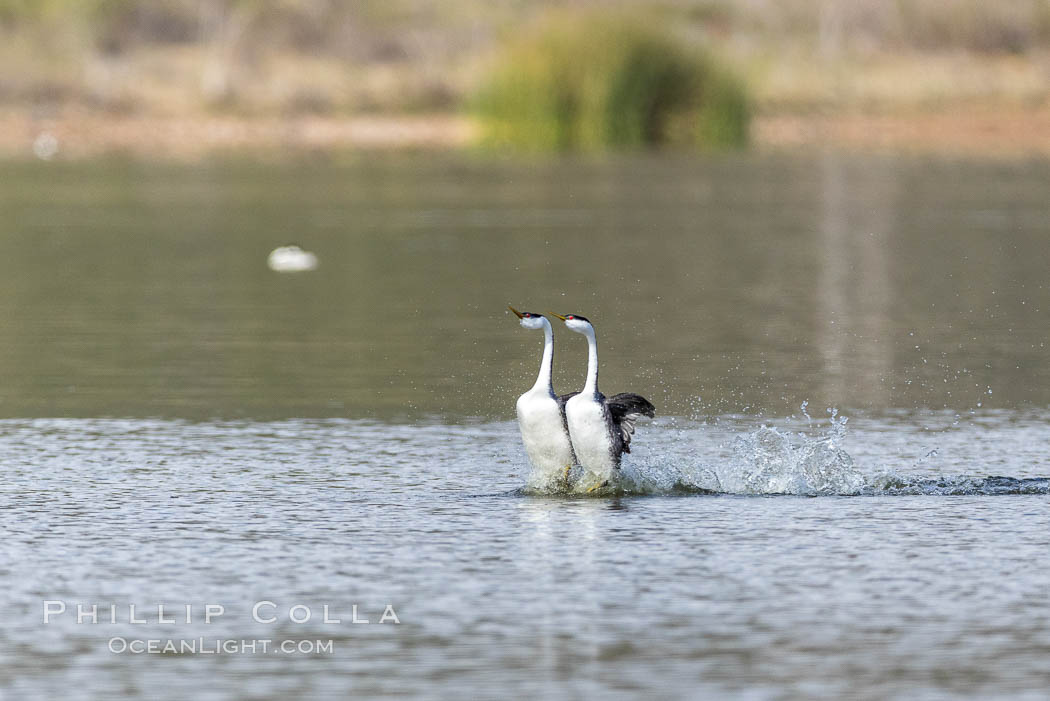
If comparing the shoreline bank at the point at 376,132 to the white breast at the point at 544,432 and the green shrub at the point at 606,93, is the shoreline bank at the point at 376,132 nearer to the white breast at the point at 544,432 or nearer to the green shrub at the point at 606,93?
the green shrub at the point at 606,93

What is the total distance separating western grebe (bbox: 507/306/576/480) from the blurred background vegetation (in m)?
48.9

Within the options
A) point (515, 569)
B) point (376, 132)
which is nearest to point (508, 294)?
point (515, 569)

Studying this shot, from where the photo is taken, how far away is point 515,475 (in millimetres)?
13398

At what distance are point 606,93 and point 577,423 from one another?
1988 inches

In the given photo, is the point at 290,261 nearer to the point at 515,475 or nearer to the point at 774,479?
the point at 515,475

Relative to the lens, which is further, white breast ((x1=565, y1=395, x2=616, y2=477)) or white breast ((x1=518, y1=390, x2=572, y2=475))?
white breast ((x1=518, y1=390, x2=572, y2=475))

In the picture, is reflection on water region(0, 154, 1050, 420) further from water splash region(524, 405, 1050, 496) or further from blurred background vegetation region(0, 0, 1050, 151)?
blurred background vegetation region(0, 0, 1050, 151)

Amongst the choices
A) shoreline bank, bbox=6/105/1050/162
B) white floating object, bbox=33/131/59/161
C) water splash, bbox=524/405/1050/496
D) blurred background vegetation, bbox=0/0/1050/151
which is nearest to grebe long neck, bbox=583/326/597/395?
water splash, bbox=524/405/1050/496

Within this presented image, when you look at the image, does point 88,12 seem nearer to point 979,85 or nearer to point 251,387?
point 979,85

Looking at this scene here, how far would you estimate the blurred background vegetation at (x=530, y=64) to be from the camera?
204 ft

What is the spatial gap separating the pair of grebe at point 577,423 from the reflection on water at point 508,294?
3.59m

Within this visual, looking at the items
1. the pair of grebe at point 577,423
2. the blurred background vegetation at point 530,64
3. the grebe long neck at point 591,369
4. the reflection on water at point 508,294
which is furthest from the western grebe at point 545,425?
the blurred background vegetation at point 530,64

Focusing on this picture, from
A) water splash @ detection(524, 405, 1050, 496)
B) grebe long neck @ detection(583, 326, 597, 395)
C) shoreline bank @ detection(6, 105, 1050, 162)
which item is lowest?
water splash @ detection(524, 405, 1050, 496)

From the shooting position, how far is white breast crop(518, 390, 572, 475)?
12336 mm
